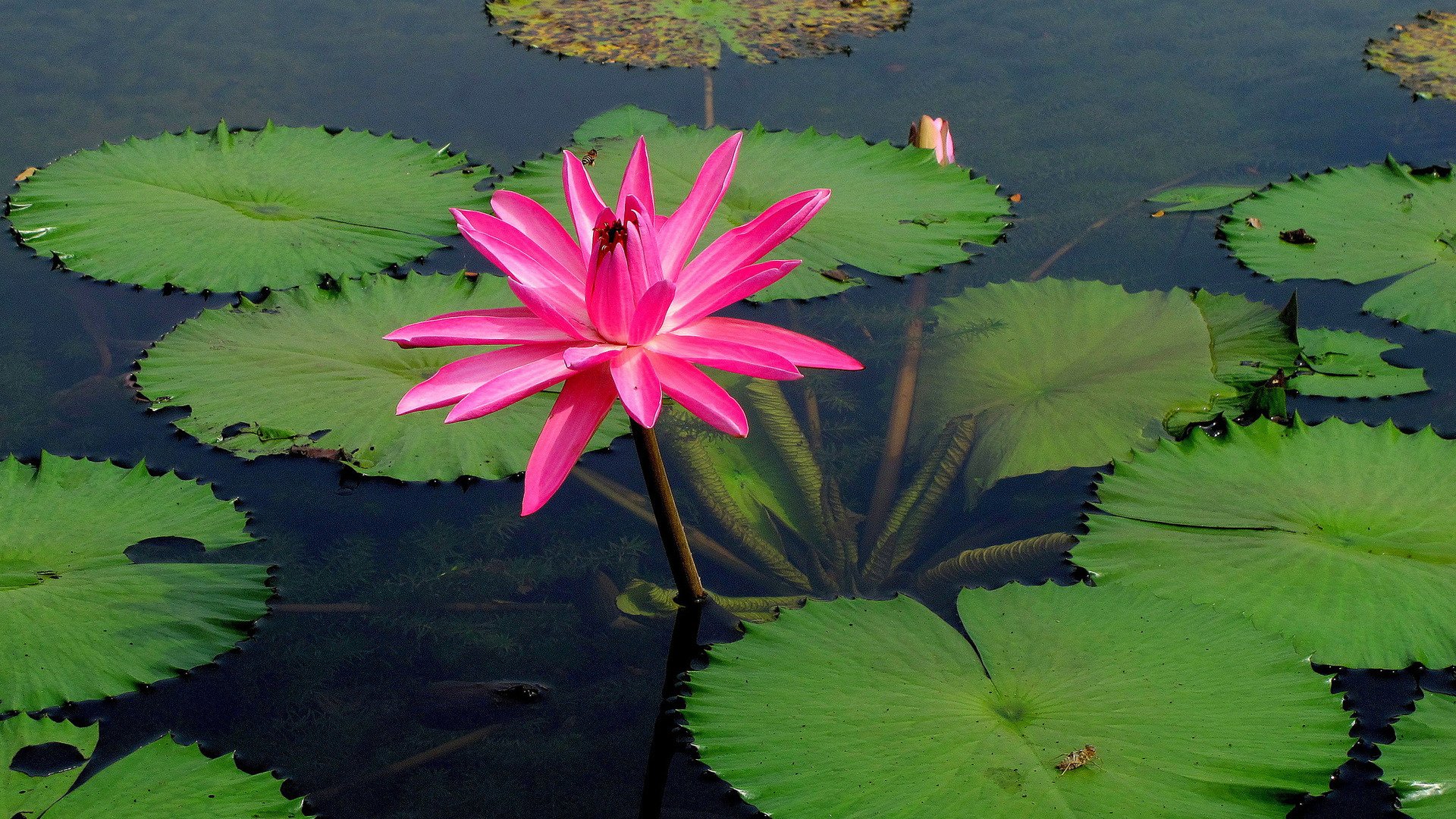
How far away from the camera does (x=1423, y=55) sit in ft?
15.3

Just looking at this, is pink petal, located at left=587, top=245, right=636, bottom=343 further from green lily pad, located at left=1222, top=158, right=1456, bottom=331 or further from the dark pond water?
green lily pad, located at left=1222, top=158, right=1456, bottom=331

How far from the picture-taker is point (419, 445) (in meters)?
2.63

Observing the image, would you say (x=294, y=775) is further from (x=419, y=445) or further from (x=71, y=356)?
(x=71, y=356)

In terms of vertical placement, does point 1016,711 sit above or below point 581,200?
below

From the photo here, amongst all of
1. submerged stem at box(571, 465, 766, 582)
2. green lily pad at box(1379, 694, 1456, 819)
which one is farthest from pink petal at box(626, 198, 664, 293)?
green lily pad at box(1379, 694, 1456, 819)

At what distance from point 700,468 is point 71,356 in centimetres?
190

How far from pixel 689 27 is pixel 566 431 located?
372 cm

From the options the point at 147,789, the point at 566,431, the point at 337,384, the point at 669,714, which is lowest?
the point at 669,714

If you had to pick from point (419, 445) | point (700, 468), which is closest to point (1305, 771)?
point (700, 468)

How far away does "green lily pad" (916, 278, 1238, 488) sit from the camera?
267 centimetres

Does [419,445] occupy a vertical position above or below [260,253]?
below

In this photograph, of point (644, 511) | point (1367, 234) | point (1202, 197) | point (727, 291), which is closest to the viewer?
point (727, 291)

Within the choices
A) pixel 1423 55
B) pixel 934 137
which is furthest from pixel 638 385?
pixel 1423 55

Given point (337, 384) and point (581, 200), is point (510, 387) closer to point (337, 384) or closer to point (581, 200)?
point (581, 200)
